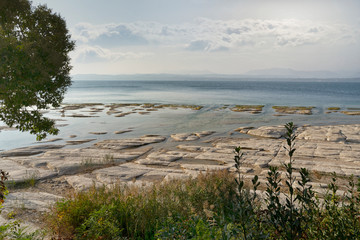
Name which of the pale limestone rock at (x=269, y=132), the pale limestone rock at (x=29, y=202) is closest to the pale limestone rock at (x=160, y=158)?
the pale limestone rock at (x=29, y=202)

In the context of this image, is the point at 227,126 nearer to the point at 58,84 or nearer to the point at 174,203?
the point at 58,84

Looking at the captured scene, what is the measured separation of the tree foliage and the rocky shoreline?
2819 millimetres

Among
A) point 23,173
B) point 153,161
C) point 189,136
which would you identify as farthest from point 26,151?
point 189,136

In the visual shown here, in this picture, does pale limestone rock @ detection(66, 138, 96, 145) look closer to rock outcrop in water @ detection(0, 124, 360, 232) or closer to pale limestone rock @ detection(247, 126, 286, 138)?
rock outcrop in water @ detection(0, 124, 360, 232)

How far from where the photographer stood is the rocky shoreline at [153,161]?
10.8 meters

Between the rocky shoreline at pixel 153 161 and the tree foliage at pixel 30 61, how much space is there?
111 inches

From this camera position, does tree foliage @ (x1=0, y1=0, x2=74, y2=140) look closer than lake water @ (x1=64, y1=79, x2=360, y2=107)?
Yes

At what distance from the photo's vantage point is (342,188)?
1067 cm

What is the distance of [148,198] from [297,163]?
10.3 metres

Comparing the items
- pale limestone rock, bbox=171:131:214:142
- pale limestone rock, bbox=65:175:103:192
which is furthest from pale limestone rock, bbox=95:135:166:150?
pale limestone rock, bbox=65:175:103:192

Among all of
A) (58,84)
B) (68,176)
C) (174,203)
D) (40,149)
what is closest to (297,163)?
(174,203)

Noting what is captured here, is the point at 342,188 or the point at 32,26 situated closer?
the point at 342,188

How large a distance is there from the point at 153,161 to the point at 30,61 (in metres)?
8.16

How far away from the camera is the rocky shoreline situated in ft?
35.4
